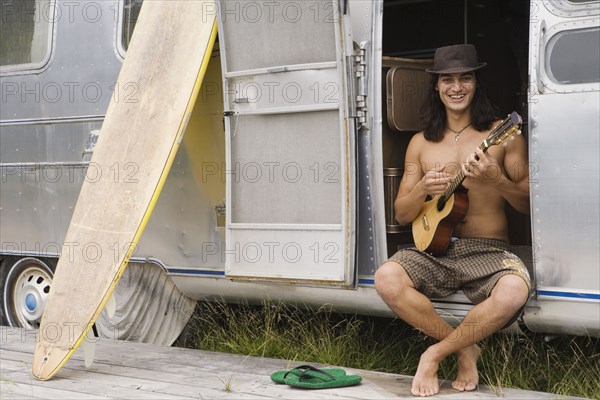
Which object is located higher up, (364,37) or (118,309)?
(364,37)

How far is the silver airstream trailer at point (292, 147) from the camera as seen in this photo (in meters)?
4.72

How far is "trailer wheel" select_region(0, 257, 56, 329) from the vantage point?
709 cm

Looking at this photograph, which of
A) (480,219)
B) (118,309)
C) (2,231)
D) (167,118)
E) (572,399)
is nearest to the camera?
(572,399)

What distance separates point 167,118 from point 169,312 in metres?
1.58

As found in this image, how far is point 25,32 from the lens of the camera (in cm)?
709

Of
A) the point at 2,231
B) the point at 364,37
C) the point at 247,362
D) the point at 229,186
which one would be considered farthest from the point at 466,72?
the point at 2,231

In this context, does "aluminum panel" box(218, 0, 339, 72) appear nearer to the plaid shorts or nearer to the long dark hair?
the long dark hair

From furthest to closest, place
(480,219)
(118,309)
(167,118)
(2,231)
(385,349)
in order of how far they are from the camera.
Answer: (2,231) < (118,309) < (385,349) < (167,118) < (480,219)

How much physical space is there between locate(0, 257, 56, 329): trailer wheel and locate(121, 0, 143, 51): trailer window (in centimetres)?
166

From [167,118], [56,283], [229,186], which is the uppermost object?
[167,118]

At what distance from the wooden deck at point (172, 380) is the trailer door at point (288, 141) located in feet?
1.81

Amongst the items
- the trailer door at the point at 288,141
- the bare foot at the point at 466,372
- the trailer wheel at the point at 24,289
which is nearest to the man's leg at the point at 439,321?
the bare foot at the point at 466,372

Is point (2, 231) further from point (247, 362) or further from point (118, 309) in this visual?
point (247, 362)

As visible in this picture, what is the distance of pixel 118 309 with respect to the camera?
21.7ft
